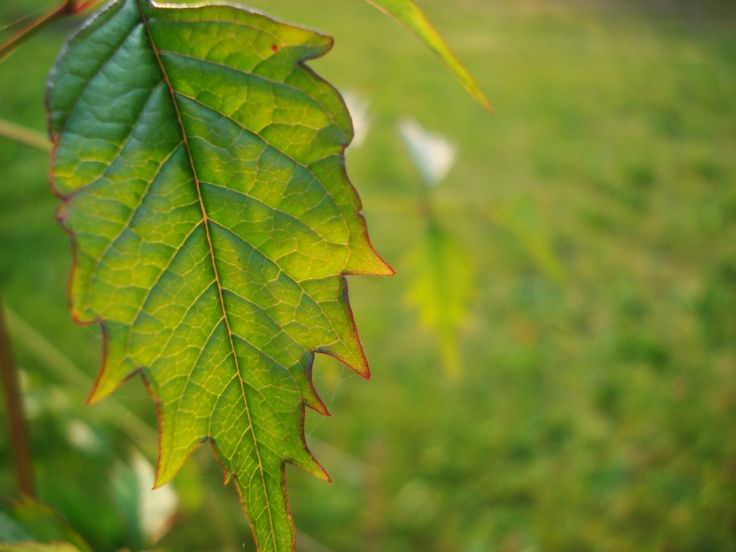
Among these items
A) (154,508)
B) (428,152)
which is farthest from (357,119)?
(154,508)

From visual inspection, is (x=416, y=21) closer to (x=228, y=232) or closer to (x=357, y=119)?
(x=228, y=232)

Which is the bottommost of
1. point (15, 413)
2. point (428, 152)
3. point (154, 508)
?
point (154, 508)

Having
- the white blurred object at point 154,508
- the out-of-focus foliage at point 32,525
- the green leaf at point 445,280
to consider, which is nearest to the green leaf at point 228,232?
the out-of-focus foliage at point 32,525

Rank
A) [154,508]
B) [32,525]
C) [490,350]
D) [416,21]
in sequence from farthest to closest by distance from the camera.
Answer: [490,350]
[154,508]
[32,525]
[416,21]

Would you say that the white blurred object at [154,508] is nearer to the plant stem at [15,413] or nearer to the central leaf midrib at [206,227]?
the plant stem at [15,413]

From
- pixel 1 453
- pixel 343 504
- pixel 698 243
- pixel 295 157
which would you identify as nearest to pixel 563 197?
pixel 698 243
